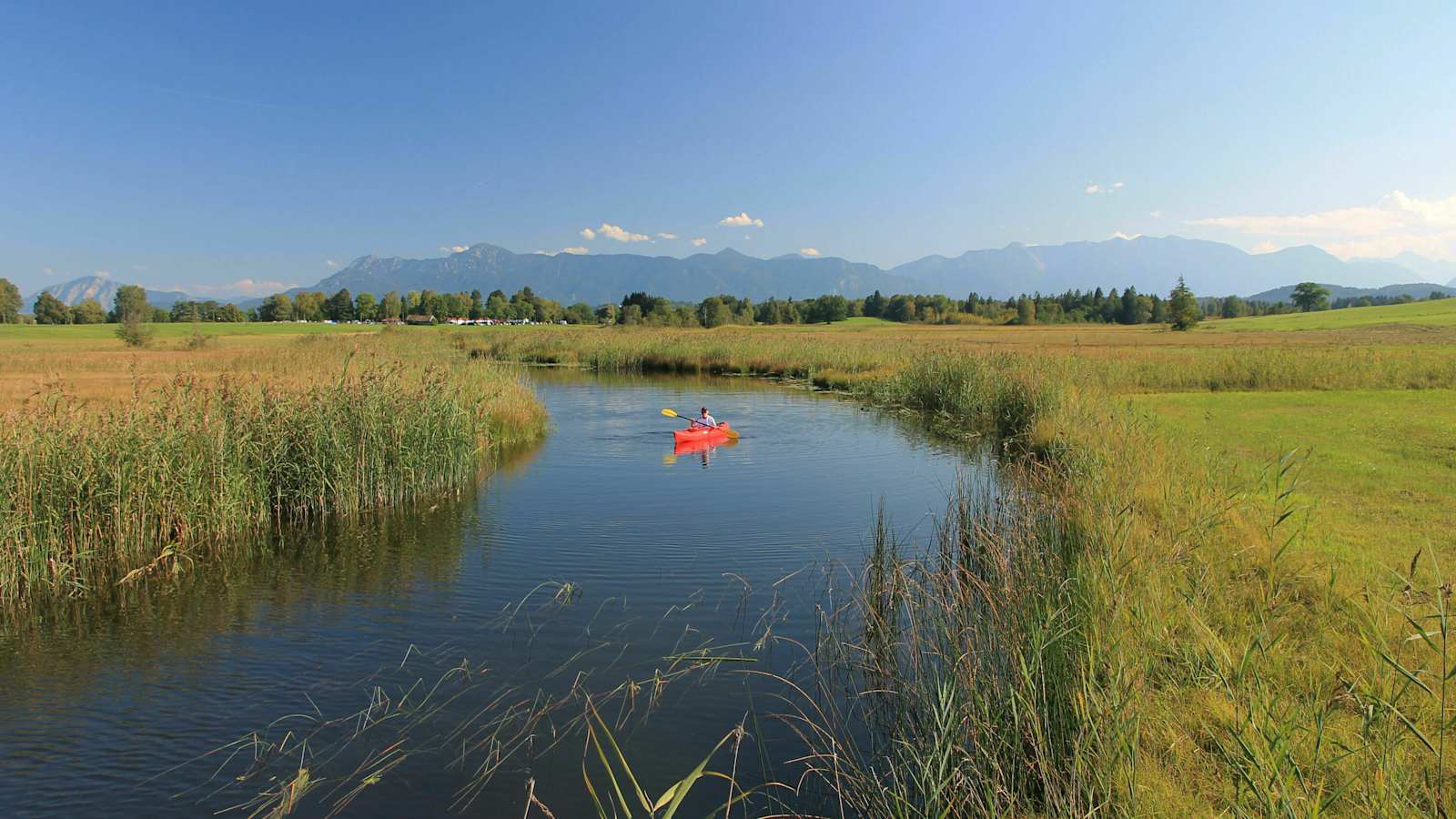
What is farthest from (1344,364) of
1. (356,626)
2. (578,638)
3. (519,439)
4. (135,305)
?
(135,305)

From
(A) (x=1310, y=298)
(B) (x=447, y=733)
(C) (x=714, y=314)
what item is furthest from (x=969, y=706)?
(A) (x=1310, y=298)

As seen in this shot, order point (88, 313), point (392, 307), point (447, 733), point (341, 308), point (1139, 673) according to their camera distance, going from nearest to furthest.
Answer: point (1139, 673) → point (447, 733) → point (88, 313) → point (392, 307) → point (341, 308)

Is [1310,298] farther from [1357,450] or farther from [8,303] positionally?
[8,303]

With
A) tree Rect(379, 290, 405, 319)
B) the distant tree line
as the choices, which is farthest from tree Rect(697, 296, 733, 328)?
tree Rect(379, 290, 405, 319)

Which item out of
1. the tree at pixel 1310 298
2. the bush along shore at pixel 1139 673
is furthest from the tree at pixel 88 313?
the tree at pixel 1310 298

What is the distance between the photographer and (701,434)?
66.2 feet

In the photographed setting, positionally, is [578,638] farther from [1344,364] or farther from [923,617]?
[1344,364]

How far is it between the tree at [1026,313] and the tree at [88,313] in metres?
116

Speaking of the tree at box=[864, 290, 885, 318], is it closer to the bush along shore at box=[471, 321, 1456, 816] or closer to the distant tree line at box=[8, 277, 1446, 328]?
the distant tree line at box=[8, 277, 1446, 328]

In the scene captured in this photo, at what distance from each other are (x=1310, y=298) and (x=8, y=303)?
6569 inches

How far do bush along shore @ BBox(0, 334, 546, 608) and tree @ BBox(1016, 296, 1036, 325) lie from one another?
332 ft

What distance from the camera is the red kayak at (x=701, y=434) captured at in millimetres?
19620

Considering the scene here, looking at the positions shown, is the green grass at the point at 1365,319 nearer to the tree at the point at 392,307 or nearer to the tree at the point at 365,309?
the tree at the point at 392,307

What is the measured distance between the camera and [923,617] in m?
6.76
